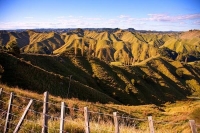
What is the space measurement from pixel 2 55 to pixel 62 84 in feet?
55.3

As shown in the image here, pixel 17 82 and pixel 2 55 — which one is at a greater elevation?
pixel 2 55

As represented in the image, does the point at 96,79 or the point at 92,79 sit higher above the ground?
the point at 92,79

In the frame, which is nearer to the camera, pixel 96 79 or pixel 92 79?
pixel 92 79

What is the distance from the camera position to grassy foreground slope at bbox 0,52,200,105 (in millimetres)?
51972

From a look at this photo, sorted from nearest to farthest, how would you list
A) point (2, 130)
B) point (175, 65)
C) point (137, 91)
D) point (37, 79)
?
point (2, 130), point (37, 79), point (137, 91), point (175, 65)

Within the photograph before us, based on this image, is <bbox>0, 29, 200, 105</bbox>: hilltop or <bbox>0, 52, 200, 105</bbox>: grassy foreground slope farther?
<bbox>0, 29, 200, 105</bbox>: hilltop

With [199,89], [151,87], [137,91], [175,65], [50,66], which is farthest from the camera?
[175,65]

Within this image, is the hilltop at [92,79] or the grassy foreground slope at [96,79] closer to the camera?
the grassy foreground slope at [96,79]

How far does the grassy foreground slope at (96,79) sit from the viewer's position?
51972mm

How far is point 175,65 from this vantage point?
159m

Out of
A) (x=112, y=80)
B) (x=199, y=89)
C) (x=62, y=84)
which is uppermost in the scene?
(x=62, y=84)

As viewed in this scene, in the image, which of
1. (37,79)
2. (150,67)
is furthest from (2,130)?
(150,67)

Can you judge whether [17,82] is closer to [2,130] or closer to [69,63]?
[2,130]

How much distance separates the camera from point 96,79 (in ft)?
310
